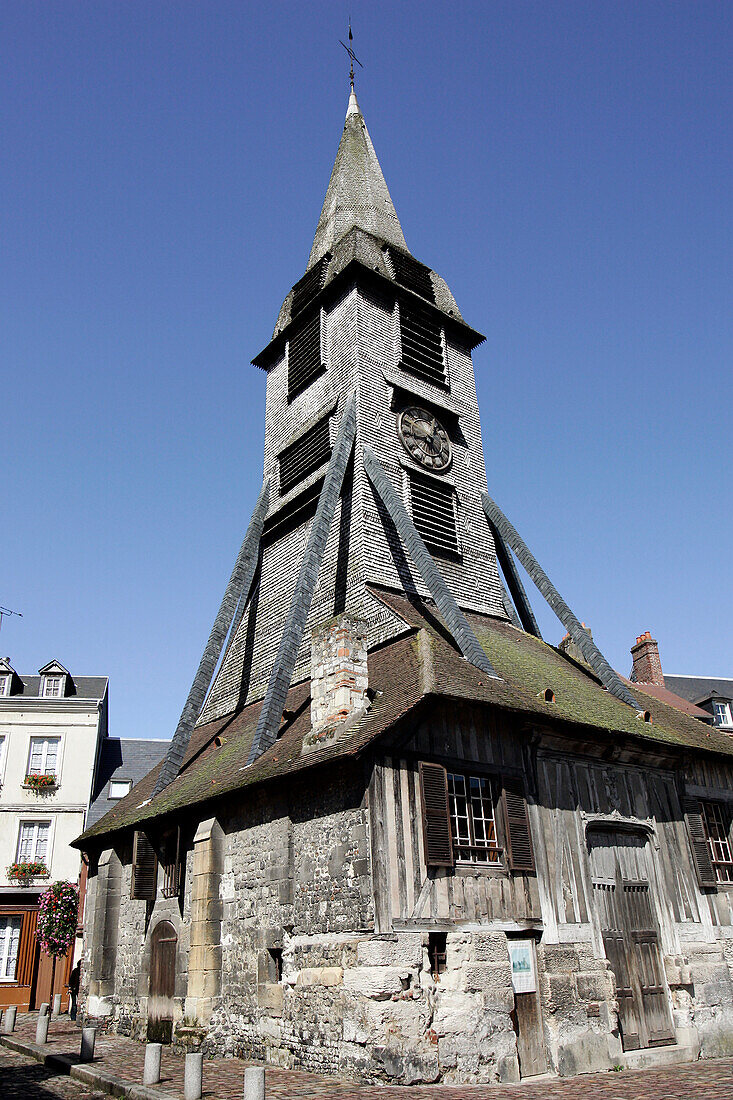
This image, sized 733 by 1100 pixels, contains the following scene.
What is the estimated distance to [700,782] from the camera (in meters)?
15.0

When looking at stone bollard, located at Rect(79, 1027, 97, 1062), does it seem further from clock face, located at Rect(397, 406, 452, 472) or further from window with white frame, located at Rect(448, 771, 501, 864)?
clock face, located at Rect(397, 406, 452, 472)

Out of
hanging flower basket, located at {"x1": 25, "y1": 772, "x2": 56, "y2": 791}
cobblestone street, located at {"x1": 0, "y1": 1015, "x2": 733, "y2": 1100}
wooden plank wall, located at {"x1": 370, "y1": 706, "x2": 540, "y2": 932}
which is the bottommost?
cobblestone street, located at {"x1": 0, "y1": 1015, "x2": 733, "y2": 1100}

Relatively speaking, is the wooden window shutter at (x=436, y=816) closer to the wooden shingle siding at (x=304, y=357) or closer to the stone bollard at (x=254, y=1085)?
the stone bollard at (x=254, y=1085)

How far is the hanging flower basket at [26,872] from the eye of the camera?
22.3 m

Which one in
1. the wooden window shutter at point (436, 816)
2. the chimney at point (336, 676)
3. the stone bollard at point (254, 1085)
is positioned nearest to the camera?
the stone bollard at point (254, 1085)

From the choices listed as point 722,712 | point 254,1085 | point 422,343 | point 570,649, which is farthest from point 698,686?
point 254,1085

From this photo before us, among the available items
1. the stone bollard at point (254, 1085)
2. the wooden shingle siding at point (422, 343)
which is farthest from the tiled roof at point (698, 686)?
the stone bollard at point (254, 1085)

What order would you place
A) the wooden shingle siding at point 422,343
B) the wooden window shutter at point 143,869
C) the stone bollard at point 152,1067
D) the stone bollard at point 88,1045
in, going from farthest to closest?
the wooden shingle siding at point 422,343 < the wooden window shutter at point 143,869 < the stone bollard at point 88,1045 < the stone bollard at point 152,1067

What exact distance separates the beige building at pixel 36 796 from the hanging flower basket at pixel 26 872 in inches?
1.1

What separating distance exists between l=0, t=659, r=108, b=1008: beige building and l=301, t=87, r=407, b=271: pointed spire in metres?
15.6

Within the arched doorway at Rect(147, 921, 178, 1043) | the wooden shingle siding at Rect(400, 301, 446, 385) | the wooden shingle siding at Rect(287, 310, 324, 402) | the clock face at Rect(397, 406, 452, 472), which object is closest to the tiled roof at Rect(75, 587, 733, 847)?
the arched doorway at Rect(147, 921, 178, 1043)

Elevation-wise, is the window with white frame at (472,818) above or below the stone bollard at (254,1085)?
above

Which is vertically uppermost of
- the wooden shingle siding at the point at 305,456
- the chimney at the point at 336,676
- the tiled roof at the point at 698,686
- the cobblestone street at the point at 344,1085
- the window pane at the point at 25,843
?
the wooden shingle siding at the point at 305,456

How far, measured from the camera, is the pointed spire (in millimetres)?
22156
